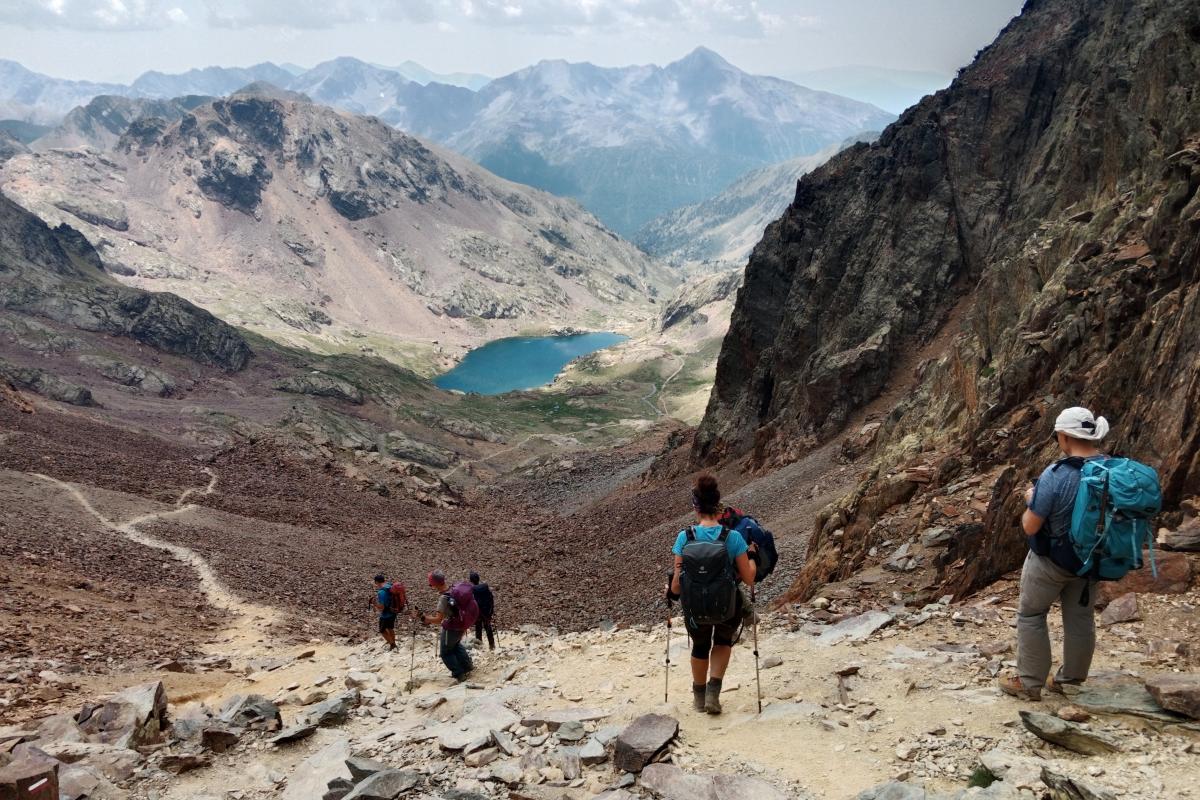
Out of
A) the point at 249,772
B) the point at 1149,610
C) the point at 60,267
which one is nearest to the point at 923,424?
the point at 1149,610

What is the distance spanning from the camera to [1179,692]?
7.74 metres

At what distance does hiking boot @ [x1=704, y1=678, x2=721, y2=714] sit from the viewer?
10227 mm

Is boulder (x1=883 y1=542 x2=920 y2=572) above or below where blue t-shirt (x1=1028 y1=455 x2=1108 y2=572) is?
below

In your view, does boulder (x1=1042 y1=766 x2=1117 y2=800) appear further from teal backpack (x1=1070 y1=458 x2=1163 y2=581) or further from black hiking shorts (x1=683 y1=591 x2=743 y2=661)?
black hiking shorts (x1=683 y1=591 x2=743 y2=661)

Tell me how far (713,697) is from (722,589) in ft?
5.88

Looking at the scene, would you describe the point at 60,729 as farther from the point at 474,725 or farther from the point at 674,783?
the point at 674,783

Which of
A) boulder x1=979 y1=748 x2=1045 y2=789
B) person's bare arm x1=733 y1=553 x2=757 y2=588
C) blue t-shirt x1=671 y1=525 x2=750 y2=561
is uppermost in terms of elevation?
blue t-shirt x1=671 y1=525 x2=750 y2=561

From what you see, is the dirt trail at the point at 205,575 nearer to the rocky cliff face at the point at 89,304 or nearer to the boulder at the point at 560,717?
the boulder at the point at 560,717

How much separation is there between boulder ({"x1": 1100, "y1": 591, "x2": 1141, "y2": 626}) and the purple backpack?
11.1 meters

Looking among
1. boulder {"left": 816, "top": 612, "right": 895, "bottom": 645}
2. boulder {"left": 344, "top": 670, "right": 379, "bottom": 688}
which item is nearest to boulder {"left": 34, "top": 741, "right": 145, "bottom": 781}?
boulder {"left": 344, "top": 670, "right": 379, "bottom": 688}

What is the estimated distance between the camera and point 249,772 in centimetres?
1159

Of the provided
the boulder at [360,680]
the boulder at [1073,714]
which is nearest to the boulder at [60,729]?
the boulder at [360,680]

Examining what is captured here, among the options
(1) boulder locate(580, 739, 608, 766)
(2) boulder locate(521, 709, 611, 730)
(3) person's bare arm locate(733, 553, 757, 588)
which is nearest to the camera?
(1) boulder locate(580, 739, 608, 766)

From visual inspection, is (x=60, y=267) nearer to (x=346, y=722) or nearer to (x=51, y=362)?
(x=51, y=362)
